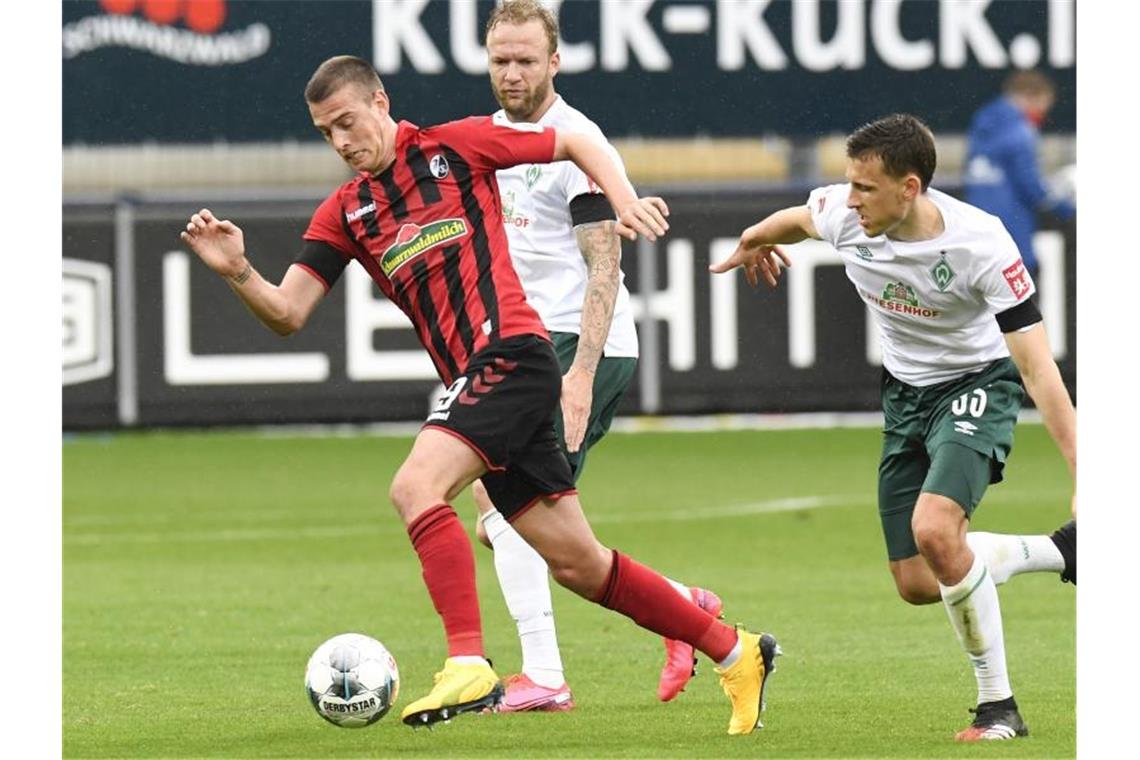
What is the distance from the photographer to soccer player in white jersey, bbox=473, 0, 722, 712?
23.1ft

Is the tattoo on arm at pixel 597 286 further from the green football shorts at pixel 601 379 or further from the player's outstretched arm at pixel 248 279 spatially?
the player's outstretched arm at pixel 248 279

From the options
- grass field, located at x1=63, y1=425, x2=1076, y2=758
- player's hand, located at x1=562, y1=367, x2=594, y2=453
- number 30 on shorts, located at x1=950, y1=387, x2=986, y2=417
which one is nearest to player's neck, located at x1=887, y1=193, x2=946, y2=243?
number 30 on shorts, located at x1=950, y1=387, x2=986, y2=417

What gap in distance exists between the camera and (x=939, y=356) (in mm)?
6836

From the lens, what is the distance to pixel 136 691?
24.5 ft

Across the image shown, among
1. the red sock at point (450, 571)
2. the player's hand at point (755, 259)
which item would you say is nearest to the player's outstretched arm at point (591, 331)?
the player's hand at point (755, 259)

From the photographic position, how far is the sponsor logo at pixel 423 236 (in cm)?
648

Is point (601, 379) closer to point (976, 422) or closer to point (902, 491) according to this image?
point (902, 491)

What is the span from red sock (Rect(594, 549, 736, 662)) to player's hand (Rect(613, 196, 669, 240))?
994mm

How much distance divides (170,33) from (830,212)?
43.1 feet

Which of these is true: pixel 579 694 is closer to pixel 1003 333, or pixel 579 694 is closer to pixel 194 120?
pixel 1003 333

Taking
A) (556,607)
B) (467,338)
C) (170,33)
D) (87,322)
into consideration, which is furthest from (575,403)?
(170,33)

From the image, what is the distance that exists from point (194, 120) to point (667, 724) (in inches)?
522
